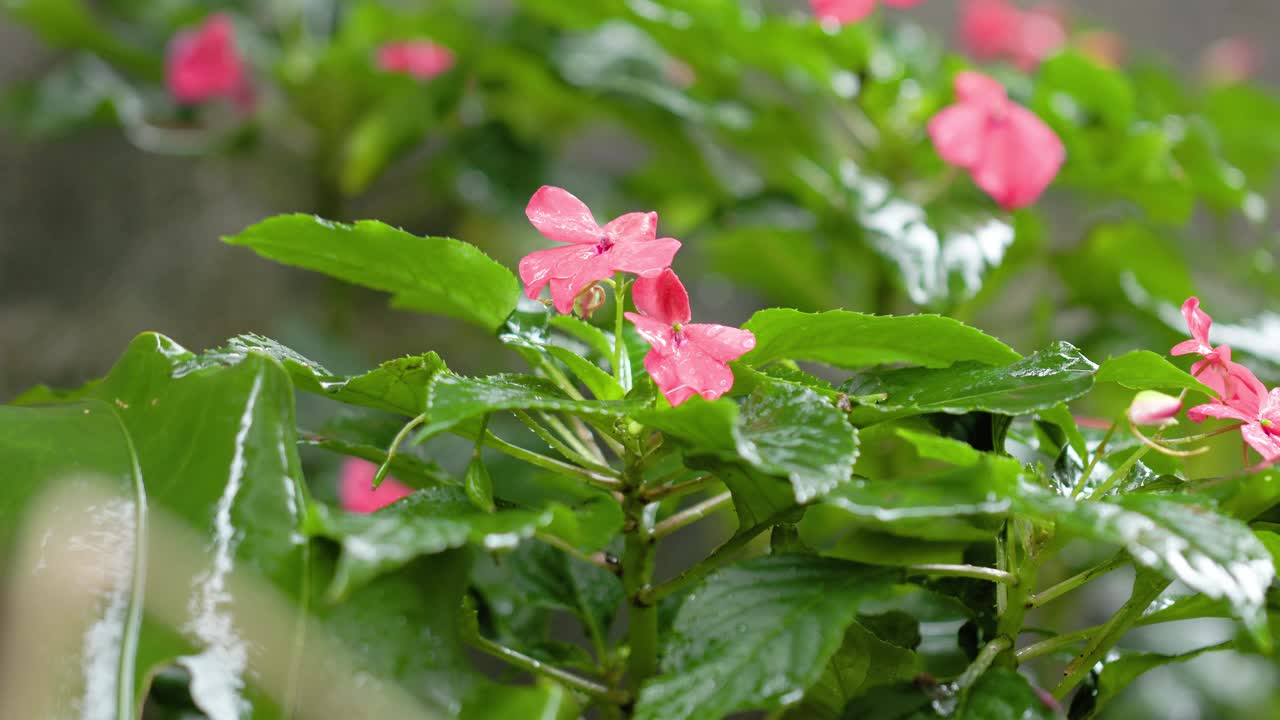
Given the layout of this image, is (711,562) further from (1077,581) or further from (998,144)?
(998,144)

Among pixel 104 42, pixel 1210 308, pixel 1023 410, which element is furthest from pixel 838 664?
pixel 104 42

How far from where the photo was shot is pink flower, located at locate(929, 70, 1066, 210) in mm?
757

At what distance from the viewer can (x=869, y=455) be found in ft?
1.97

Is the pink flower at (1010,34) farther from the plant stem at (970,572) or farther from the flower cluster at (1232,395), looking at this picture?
the plant stem at (970,572)

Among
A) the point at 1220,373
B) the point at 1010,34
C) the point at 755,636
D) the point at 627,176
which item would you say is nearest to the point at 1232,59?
the point at 1010,34

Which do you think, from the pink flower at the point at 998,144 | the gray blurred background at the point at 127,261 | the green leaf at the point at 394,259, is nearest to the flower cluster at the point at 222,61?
the gray blurred background at the point at 127,261

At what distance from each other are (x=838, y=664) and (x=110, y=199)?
4.29 ft

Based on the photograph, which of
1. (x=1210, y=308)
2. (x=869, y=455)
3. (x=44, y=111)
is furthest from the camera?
(x=44, y=111)

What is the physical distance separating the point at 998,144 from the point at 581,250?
1.48 ft

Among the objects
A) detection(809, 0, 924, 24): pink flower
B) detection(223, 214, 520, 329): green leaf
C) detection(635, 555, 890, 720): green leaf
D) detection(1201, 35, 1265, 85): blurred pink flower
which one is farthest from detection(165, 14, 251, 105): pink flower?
detection(1201, 35, 1265, 85): blurred pink flower

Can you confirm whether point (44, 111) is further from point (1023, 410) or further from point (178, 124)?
point (1023, 410)

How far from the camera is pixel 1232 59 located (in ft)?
6.00

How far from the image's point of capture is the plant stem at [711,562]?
44 centimetres

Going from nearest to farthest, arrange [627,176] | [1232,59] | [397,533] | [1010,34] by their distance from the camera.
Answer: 1. [397,533]
2. [627,176]
3. [1010,34]
4. [1232,59]
